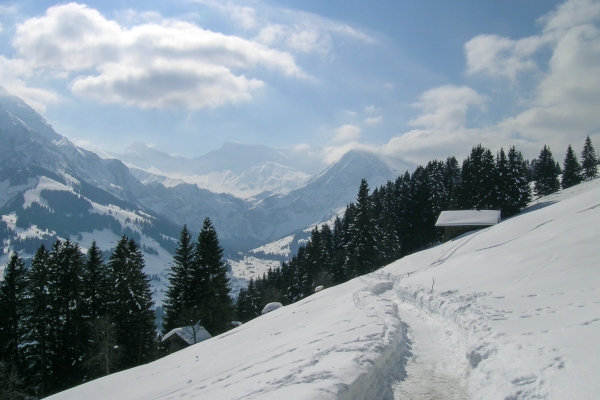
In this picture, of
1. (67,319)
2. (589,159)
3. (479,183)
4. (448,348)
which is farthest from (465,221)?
(589,159)

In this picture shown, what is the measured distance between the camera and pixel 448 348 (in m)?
11.4

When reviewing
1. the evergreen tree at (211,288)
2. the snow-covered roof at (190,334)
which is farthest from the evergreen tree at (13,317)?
the evergreen tree at (211,288)

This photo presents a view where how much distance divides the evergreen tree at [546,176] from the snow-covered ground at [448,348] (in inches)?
2894

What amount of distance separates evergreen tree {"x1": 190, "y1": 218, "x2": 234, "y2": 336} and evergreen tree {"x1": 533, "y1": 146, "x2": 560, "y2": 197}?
251 feet

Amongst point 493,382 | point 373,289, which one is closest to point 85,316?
point 373,289

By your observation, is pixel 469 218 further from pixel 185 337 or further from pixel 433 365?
pixel 433 365

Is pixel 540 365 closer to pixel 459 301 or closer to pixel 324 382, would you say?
pixel 324 382

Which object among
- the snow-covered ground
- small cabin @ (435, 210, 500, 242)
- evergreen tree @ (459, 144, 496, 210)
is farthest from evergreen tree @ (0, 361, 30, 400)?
evergreen tree @ (459, 144, 496, 210)

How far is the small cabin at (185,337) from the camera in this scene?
33500mm

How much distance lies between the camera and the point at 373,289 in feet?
82.8

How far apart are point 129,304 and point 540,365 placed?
3470 centimetres

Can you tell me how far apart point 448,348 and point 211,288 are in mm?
30054

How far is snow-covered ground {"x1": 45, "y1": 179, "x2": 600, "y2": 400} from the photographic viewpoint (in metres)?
7.21

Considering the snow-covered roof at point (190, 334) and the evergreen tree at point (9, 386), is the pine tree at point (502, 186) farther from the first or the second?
the evergreen tree at point (9, 386)
